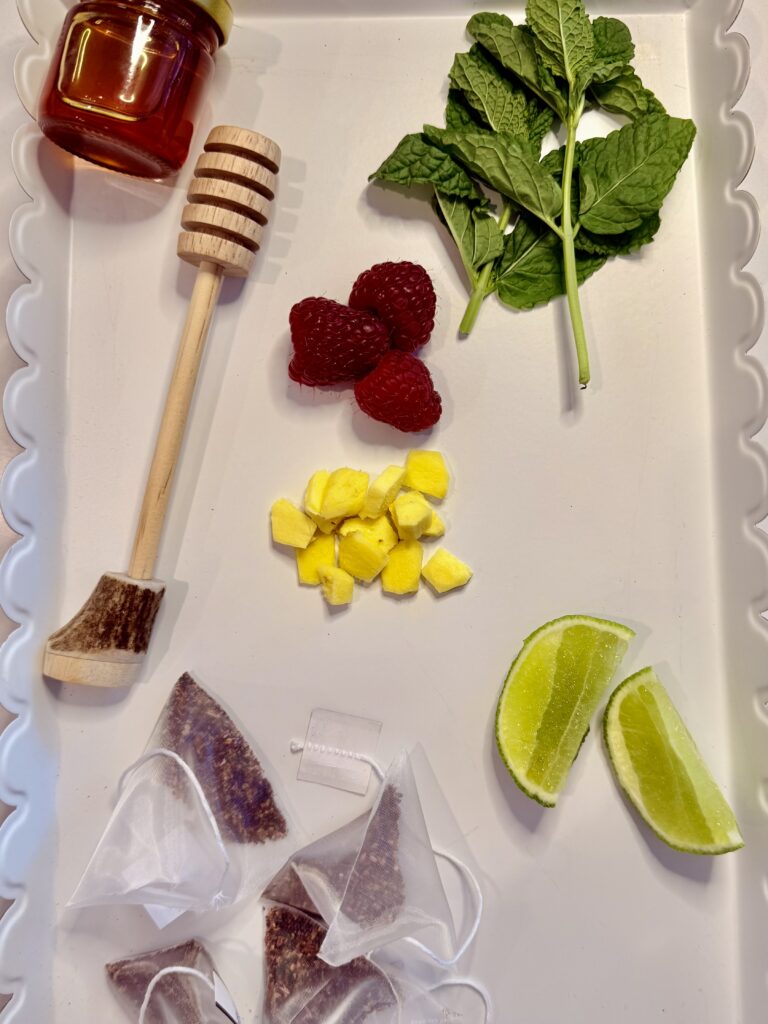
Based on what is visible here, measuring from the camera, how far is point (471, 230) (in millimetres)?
929

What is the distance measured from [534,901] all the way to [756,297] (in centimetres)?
73

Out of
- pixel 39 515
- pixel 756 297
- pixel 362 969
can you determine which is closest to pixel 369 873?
pixel 362 969

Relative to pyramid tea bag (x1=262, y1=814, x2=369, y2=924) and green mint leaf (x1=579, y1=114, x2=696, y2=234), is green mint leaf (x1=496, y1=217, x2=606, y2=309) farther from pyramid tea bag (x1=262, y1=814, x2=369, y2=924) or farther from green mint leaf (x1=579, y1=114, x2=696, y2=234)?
pyramid tea bag (x1=262, y1=814, x2=369, y2=924)

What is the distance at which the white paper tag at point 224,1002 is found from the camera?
0.82 meters

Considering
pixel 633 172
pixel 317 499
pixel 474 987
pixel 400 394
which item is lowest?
pixel 474 987

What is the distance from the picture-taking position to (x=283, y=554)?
941 millimetres

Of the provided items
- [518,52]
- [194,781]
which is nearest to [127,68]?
[518,52]

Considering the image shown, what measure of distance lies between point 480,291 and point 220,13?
436mm

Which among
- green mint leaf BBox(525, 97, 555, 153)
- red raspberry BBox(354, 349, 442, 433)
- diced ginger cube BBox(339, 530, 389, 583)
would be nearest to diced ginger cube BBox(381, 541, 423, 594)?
diced ginger cube BBox(339, 530, 389, 583)

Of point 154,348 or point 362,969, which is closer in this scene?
point 362,969

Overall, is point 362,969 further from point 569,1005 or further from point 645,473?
point 645,473

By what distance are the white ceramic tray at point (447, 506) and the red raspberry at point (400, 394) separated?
5 cm

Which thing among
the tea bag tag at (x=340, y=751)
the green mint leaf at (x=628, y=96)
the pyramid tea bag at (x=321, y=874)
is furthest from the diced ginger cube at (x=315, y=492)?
the green mint leaf at (x=628, y=96)

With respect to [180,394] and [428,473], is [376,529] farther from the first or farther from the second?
[180,394]
